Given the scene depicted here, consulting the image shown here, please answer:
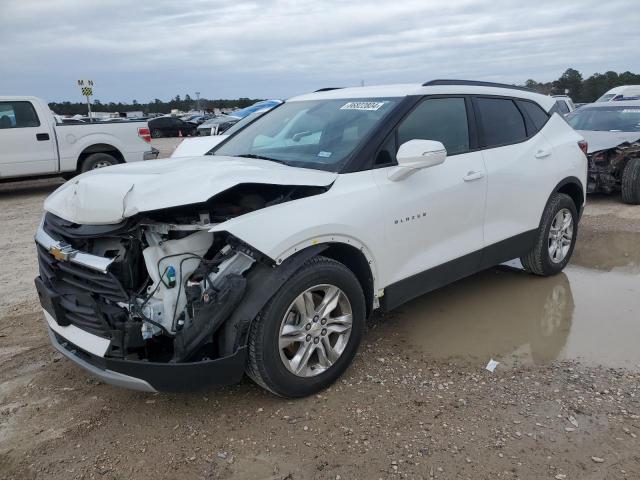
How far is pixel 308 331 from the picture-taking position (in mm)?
3166

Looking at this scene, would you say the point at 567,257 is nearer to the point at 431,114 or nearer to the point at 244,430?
the point at 431,114

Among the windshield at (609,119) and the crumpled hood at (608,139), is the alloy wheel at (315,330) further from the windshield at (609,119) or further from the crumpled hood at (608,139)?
the windshield at (609,119)

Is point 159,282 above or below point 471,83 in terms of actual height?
below

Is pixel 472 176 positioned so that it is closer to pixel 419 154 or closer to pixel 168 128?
pixel 419 154

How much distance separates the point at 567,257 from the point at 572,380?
232 cm

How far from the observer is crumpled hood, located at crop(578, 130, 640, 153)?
8.48 meters

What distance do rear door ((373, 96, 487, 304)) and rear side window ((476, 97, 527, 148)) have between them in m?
0.19

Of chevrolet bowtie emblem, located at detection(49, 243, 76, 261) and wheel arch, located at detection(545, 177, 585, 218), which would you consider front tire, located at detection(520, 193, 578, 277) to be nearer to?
wheel arch, located at detection(545, 177, 585, 218)

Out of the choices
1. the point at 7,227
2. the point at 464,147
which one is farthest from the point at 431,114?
the point at 7,227

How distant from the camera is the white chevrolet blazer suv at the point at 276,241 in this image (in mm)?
2863

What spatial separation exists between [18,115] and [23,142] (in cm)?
55

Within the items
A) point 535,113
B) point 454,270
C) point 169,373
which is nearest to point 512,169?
point 535,113

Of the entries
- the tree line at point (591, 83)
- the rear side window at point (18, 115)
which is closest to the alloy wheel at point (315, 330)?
the rear side window at point (18, 115)

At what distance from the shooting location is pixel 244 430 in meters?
3.01
